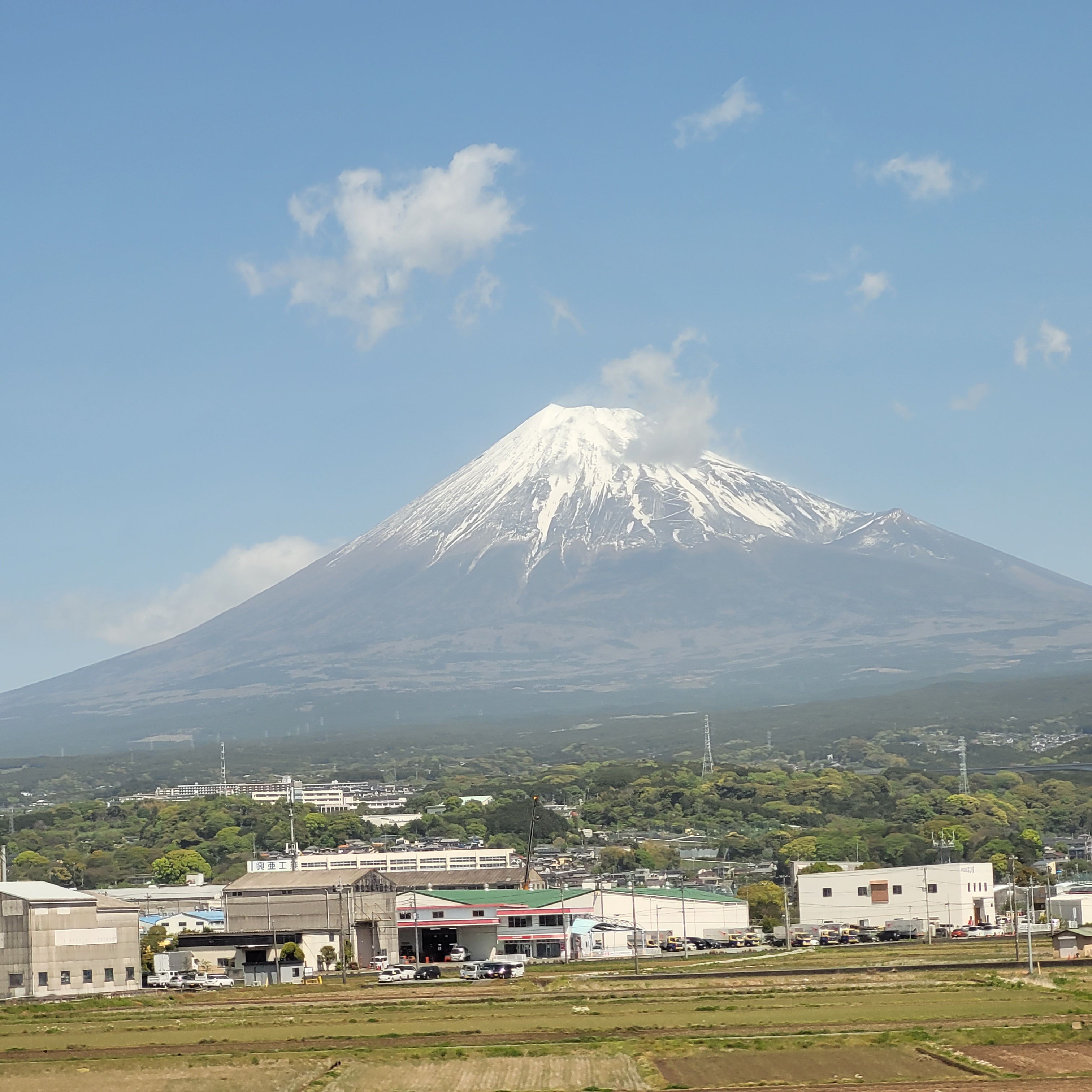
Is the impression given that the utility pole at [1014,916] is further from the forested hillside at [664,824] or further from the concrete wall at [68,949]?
the concrete wall at [68,949]

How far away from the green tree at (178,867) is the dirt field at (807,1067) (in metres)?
105

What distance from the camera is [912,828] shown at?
5728 inches

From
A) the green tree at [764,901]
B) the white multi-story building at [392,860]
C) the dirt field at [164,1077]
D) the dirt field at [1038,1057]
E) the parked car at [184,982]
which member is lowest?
the green tree at [764,901]

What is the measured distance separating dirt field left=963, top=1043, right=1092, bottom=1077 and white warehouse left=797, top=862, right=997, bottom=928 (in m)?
52.8

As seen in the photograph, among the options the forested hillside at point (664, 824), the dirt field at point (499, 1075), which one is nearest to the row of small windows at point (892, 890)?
the forested hillside at point (664, 824)

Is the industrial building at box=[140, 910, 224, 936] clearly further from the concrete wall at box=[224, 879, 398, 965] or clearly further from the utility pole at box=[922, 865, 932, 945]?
the utility pole at box=[922, 865, 932, 945]

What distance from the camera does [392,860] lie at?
13462 centimetres

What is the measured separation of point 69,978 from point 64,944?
120cm

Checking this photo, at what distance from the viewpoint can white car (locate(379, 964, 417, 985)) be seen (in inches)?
2502

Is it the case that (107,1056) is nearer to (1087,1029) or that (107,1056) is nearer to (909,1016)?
(909,1016)

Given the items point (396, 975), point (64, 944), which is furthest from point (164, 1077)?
point (396, 975)

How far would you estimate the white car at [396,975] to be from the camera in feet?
209

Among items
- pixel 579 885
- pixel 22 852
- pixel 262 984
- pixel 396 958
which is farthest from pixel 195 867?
pixel 262 984

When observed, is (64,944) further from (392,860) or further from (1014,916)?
(392,860)
